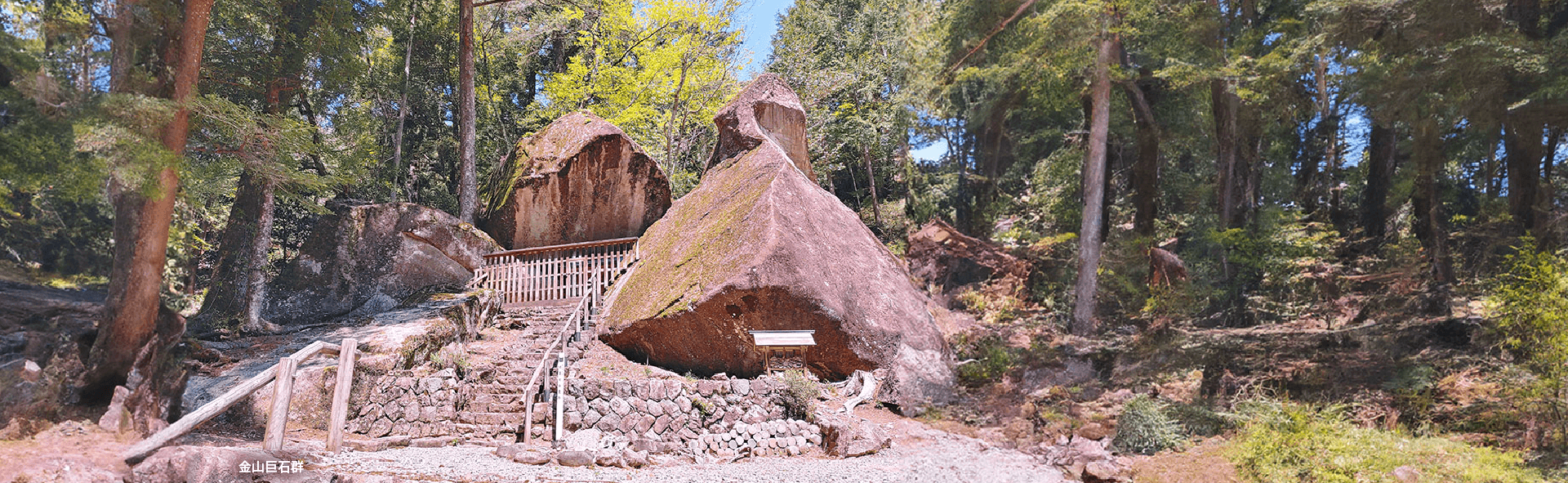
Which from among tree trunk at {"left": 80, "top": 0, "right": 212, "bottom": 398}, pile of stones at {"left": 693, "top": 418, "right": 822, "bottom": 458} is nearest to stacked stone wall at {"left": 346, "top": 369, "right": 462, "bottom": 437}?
tree trunk at {"left": 80, "top": 0, "right": 212, "bottom": 398}

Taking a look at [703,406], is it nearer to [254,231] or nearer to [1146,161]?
[254,231]

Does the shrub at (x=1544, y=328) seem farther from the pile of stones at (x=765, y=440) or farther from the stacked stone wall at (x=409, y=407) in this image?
the stacked stone wall at (x=409, y=407)

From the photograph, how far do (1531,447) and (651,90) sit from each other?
2031cm

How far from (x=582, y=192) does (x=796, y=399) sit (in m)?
8.17

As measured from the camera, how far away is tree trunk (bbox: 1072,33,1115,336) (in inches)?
644

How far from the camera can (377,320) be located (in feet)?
43.3

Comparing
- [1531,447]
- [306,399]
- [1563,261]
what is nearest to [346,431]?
[306,399]

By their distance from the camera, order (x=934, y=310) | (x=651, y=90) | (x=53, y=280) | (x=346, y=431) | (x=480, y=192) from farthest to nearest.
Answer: (x=651, y=90) < (x=480, y=192) < (x=934, y=310) < (x=53, y=280) < (x=346, y=431)

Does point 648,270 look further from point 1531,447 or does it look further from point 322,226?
point 1531,447

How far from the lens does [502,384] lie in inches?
409

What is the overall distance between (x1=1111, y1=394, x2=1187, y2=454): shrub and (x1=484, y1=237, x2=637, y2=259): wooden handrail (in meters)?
9.54

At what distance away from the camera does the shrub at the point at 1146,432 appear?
29.3ft

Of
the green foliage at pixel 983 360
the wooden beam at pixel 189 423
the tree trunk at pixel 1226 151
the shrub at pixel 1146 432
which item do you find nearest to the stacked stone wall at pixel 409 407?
the wooden beam at pixel 189 423

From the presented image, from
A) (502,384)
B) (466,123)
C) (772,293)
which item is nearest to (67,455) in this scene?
(502,384)
